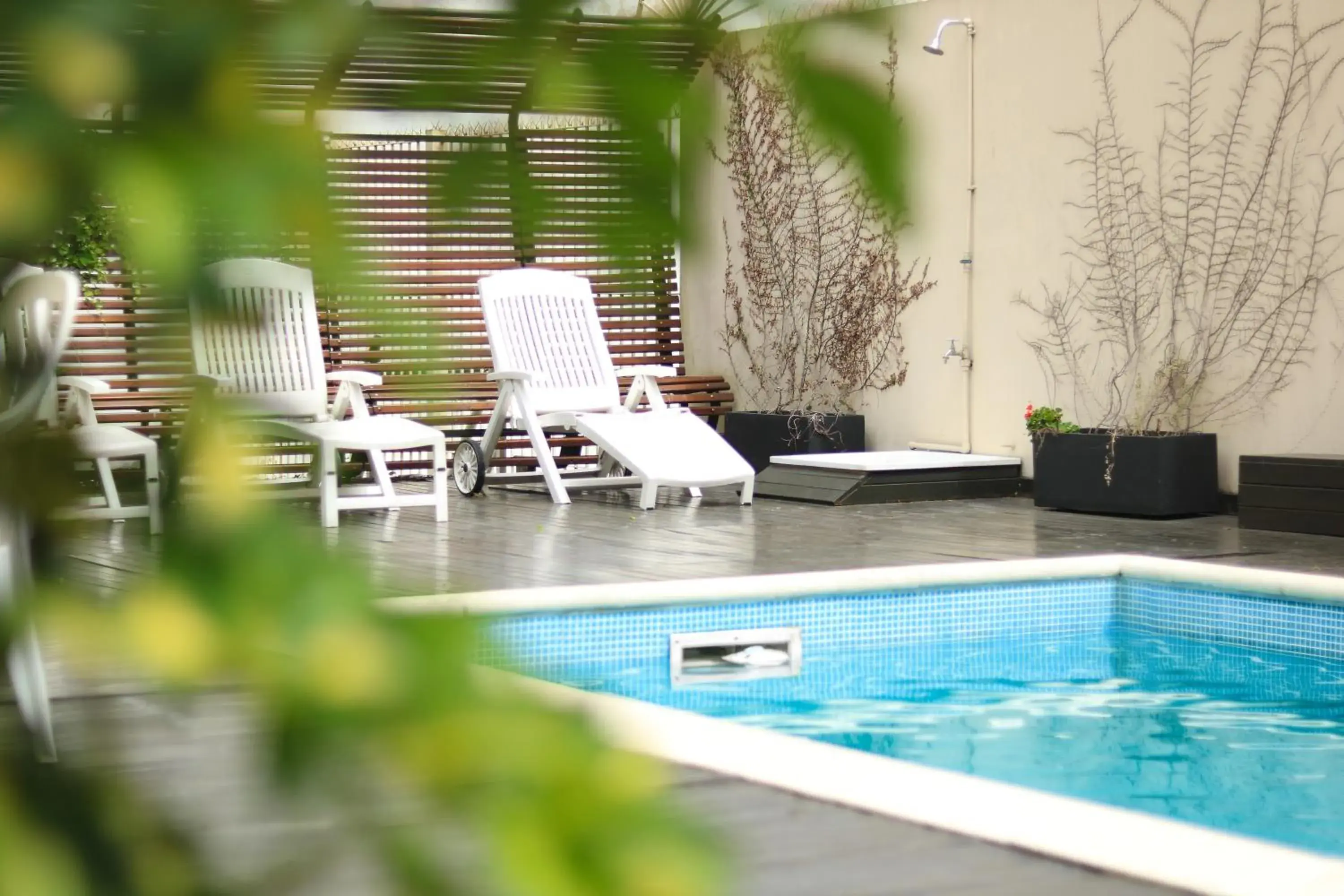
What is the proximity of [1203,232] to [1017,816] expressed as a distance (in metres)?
5.74

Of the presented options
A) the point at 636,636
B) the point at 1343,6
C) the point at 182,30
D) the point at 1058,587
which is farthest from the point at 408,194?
the point at 1343,6

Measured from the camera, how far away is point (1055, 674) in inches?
190

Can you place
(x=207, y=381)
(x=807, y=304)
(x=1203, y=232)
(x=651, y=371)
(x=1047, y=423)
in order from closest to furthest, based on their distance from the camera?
(x=207, y=381) → (x=1203, y=232) → (x=1047, y=423) → (x=651, y=371) → (x=807, y=304)

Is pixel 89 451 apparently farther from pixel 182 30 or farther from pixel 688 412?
pixel 688 412

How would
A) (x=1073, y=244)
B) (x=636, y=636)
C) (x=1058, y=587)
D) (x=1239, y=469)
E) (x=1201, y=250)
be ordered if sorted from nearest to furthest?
(x=636, y=636) < (x=1058, y=587) < (x=1239, y=469) < (x=1201, y=250) < (x=1073, y=244)

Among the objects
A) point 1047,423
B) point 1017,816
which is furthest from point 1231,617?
point 1017,816

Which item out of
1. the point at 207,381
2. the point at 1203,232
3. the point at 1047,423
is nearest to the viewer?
the point at 207,381

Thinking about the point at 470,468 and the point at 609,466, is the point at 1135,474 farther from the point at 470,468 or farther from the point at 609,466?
the point at 470,468

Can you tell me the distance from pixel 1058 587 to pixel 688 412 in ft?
9.64

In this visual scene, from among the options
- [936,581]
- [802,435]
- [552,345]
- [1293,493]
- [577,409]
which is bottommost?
[936,581]

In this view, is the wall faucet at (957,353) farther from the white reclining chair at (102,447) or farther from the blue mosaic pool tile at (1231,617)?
the white reclining chair at (102,447)

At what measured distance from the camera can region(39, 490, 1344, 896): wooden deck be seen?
288mm

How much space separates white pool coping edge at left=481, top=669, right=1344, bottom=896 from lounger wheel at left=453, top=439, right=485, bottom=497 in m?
5.58

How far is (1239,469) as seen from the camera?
671 centimetres
